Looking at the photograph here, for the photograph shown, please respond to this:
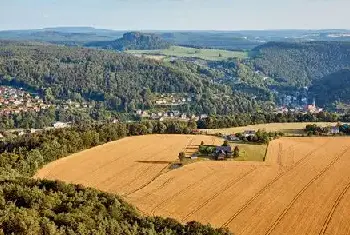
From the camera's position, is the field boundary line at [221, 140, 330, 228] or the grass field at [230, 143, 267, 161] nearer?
the field boundary line at [221, 140, 330, 228]

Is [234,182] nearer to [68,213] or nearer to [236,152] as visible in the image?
[236,152]

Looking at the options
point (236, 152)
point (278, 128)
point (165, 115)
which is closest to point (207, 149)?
point (236, 152)

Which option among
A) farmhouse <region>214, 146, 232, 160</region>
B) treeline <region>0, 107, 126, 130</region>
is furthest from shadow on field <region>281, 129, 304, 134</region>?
treeline <region>0, 107, 126, 130</region>

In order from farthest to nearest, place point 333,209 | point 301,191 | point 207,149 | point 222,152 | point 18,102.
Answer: point 18,102 → point 207,149 → point 222,152 → point 301,191 → point 333,209

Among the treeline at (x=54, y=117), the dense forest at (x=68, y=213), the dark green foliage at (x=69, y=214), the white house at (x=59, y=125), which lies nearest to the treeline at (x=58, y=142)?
the dense forest at (x=68, y=213)

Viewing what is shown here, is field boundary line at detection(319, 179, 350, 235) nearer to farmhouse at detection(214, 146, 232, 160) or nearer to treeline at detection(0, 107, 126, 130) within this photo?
farmhouse at detection(214, 146, 232, 160)

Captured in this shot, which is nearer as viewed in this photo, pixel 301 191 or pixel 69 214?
pixel 69 214

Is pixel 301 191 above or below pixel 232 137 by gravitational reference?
above

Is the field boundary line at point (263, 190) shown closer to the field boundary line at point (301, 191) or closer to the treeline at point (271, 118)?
the field boundary line at point (301, 191)

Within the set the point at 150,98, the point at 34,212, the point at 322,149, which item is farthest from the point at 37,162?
the point at 150,98
